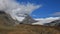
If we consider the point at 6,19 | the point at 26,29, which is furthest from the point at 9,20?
the point at 26,29

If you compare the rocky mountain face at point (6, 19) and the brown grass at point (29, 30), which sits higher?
the rocky mountain face at point (6, 19)

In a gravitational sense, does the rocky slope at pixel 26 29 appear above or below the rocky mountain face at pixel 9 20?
below

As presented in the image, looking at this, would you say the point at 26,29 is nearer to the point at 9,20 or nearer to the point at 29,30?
the point at 29,30

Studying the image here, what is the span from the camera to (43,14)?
1334 mm

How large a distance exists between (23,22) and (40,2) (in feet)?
0.54

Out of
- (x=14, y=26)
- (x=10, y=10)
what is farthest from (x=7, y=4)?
(x=14, y=26)

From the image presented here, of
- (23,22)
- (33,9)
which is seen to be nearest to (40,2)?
(33,9)

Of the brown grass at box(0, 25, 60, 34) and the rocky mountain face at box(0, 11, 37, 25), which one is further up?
the rocky mountain face at box(0, 11, 37, 25)

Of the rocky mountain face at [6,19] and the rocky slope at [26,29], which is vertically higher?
the rocky mountain face at [6,19]

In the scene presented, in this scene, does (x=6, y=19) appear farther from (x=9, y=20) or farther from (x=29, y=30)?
(x=29, y=30)

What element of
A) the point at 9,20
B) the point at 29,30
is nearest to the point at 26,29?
the point at 29,30

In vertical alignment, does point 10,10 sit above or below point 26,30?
above

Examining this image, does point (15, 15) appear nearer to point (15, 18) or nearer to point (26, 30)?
point (15, 18)

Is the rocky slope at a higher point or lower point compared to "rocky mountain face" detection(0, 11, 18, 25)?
lower
